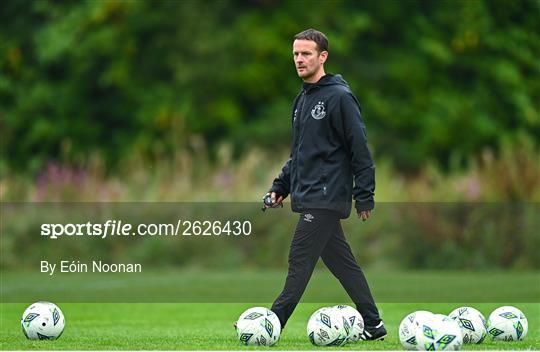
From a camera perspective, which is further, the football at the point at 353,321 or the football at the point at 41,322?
the football at the point at 41,322

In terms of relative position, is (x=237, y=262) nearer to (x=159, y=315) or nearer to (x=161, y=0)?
(x=159, y=315)

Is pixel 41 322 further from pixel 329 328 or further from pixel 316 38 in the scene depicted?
pixel 316 38

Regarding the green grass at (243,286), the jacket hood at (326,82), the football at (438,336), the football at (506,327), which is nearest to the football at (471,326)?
the football at (506,327)

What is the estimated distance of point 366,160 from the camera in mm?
9188

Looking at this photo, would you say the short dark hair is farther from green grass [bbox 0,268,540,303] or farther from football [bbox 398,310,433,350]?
green grass [bbox 0,268,540,303]

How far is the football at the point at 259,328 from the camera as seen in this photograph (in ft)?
29.6

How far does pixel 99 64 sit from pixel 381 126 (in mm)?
7493

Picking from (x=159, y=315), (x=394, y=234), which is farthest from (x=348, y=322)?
(x=394, y=234)

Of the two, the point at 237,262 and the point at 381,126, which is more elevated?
the point at 381,126

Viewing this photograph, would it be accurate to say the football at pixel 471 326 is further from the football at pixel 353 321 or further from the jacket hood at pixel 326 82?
the jacket hood at pixel 326 82

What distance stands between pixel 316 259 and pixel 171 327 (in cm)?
240

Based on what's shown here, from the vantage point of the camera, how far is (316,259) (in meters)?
9.42

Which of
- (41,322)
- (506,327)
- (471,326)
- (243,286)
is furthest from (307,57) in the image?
(243,286)

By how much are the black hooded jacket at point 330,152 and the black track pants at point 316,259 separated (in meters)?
0.12
